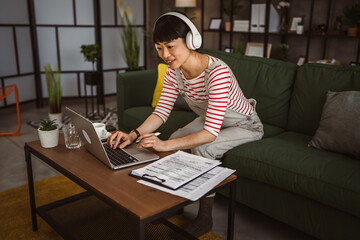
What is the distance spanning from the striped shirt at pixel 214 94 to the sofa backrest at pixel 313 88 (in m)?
0.42

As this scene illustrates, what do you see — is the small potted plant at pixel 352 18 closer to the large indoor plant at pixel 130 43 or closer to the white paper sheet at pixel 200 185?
the large indoor plant at pixel 130 43

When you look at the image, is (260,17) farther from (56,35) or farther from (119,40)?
(56,35)

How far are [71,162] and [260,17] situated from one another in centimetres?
353

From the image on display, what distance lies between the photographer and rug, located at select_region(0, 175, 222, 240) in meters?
1.76

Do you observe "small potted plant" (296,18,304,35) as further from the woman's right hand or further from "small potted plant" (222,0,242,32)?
the woman's right hand

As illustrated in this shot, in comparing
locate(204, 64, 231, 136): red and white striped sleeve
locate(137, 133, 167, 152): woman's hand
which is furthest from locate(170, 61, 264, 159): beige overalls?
locate(137, 133, 167, 152): woman's hand

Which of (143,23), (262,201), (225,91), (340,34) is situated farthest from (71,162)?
(143,23)

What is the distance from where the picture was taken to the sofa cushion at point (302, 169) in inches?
58.5

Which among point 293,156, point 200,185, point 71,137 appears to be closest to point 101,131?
point 71,137

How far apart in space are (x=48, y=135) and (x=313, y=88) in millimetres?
1562

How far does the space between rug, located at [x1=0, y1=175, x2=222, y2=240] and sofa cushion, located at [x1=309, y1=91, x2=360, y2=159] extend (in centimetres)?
76

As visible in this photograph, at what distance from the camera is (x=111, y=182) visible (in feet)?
4.00

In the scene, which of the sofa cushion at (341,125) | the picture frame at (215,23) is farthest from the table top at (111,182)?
the picture frame at (215,23)

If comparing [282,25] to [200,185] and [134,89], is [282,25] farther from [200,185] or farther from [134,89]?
[200,185]
